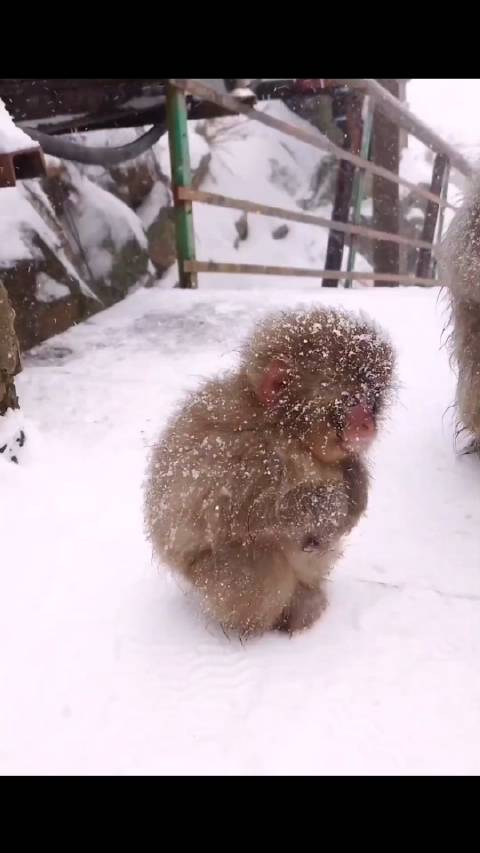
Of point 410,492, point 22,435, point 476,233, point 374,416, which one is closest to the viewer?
point 374,416

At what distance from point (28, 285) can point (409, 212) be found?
11.2m

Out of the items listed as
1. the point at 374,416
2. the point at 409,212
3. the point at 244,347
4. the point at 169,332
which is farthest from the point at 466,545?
the point at 409,212

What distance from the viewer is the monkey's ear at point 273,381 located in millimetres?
1517

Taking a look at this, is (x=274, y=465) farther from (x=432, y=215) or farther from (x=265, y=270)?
(x=432, y=215)

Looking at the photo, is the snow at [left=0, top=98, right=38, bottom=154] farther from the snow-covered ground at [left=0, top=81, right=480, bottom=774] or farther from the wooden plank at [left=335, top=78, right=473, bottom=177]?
the wooden plank at [left=335, top=78, right=473, bottom=177]

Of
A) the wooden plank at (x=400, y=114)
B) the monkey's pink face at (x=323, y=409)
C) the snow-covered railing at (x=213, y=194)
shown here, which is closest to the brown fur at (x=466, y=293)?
the monkey's pink face at (x=323, y=409)

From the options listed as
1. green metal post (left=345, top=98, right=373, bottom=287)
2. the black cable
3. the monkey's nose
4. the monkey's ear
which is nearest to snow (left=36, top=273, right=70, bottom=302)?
the black cable

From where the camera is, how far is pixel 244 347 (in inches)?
65.8

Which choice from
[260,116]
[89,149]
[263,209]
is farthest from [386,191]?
[89,149]

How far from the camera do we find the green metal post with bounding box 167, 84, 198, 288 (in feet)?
17.4

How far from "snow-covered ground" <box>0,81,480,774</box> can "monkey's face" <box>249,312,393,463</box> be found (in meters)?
0.38

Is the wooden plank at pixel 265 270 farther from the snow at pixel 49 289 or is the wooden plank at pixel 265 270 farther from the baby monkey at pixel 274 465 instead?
the baby monkey at pixel 274 465

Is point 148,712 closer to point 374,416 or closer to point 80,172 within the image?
point 374,416

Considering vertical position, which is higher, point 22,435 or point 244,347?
point 244,347
